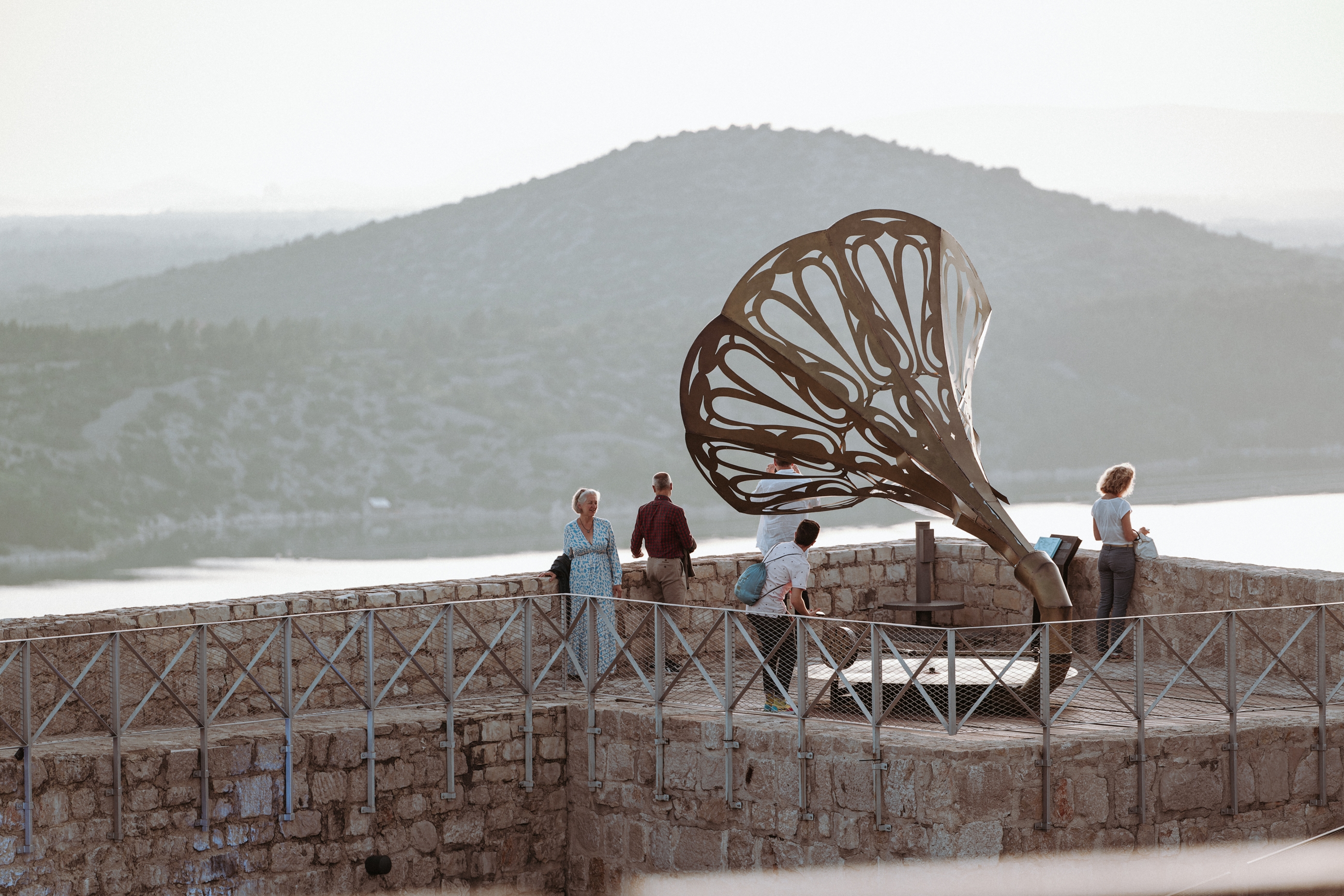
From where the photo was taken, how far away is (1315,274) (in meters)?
68.7

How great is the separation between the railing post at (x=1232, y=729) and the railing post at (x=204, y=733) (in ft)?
14.9

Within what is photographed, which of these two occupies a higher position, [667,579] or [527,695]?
[667,579]

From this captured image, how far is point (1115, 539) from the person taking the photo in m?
8.84

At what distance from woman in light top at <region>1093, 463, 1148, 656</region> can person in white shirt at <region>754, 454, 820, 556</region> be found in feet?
5.45

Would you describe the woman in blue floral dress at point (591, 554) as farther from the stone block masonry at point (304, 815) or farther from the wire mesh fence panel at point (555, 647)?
the stone block masonry at point (304, 815)

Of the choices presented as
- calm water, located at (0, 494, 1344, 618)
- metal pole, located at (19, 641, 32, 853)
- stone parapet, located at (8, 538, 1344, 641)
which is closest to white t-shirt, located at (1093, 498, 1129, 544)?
stone parapet, located at (8, 538, 1344, 641)

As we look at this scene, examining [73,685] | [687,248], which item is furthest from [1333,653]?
[687,248]

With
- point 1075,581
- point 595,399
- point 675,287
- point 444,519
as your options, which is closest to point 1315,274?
point 675,287

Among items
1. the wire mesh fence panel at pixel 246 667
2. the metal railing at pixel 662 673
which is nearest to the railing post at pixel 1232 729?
the metal railing at pixel 662 673

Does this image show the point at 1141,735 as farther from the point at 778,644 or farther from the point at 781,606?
the point at 781,606

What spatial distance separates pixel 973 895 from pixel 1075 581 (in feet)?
11.7

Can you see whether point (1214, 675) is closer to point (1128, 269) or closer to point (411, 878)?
point (411, 878)

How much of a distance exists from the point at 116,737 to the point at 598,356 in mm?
55736

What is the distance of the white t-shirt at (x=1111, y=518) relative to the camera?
8664 mm
